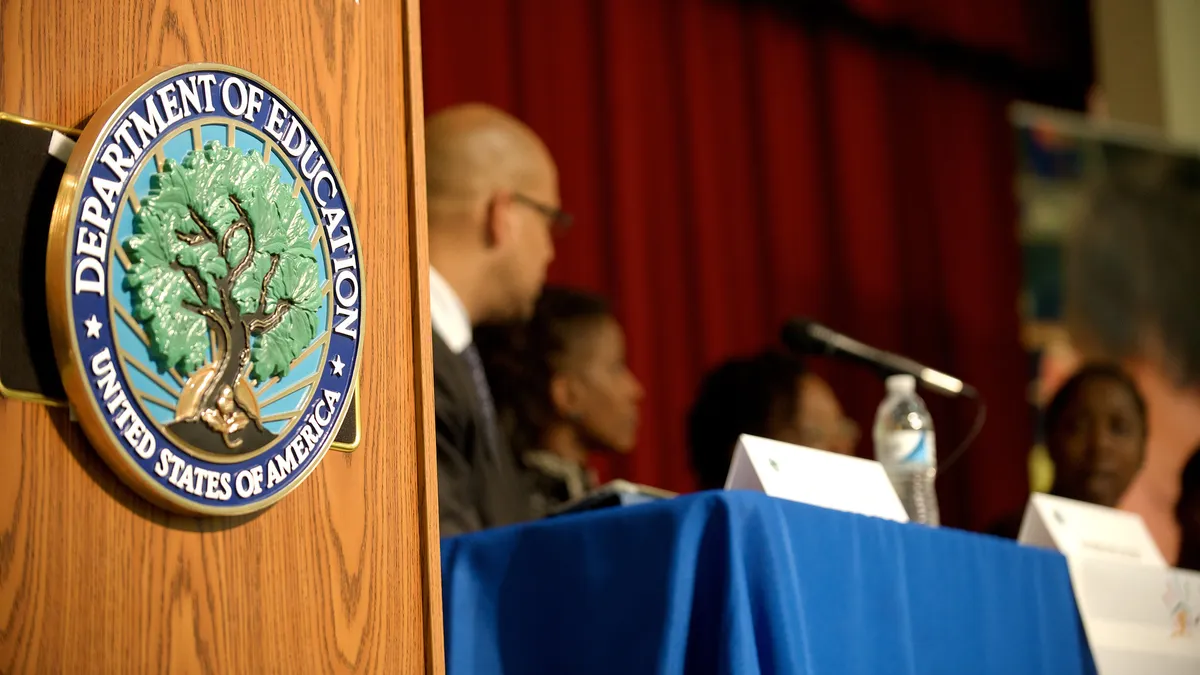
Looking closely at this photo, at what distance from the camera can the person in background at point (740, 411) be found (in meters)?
2.79

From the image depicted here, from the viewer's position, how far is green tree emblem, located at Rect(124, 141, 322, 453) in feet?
3.00

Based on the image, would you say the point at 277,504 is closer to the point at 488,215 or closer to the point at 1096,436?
the point at 488,215

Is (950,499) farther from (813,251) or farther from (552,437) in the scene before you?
(552,437)

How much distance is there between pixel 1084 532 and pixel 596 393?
1.65m

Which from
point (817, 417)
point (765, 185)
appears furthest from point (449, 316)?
point (765, 185)

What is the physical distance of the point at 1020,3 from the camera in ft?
16.0

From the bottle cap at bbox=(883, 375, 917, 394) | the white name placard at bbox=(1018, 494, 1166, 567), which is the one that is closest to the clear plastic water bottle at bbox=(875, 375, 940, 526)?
the bottle cap at bbox=(883, 375, 917, 394)

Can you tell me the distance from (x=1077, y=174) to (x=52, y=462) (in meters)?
4.31

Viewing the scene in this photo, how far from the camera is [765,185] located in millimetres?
4387

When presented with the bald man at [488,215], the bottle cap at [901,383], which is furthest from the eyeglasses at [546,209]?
the bottle cap at [901,383]

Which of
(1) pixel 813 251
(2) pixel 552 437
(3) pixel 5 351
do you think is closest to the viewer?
(3) pixel 5 351

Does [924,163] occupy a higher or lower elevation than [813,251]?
higher

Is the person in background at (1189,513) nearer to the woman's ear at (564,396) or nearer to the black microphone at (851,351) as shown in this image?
the woman's ear at (564,396)

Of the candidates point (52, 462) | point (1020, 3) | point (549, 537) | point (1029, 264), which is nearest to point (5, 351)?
point (52, 462)
